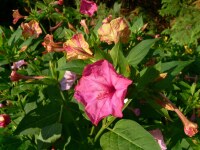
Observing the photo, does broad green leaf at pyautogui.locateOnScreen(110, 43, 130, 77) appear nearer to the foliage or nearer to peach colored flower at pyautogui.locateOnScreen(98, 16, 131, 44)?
the foliage

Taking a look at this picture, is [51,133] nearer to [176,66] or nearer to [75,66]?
[75,66]

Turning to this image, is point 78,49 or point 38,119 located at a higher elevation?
point 78,49

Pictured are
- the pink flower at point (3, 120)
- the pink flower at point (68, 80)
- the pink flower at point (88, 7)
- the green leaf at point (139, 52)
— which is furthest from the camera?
the pink flower at point (88, 7)

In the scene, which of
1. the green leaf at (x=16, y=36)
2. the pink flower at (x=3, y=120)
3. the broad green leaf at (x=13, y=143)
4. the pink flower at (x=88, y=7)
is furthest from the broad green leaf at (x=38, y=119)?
the pink flower at (x=88, y=7)

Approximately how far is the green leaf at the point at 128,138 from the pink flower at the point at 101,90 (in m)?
0.10

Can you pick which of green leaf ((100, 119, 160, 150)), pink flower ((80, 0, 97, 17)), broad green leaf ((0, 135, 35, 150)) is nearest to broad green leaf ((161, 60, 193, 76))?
green leaf ((100, 119, 160, 150))

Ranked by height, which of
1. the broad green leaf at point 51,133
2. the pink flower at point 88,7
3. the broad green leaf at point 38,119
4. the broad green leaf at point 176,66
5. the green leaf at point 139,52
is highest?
the green leaf at point 139,52

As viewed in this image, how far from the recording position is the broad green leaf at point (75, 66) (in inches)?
46.8

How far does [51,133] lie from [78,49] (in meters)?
0.32

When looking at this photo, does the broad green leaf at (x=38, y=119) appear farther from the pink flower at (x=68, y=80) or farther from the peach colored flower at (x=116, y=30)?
Result: the peach colored flower at (x=116, y=30)

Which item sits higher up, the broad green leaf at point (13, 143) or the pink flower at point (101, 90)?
the pink flower at point (101, 90)

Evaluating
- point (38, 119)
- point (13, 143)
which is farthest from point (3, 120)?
point (38, 119)

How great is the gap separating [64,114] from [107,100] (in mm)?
240

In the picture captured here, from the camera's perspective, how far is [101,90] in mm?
1307
